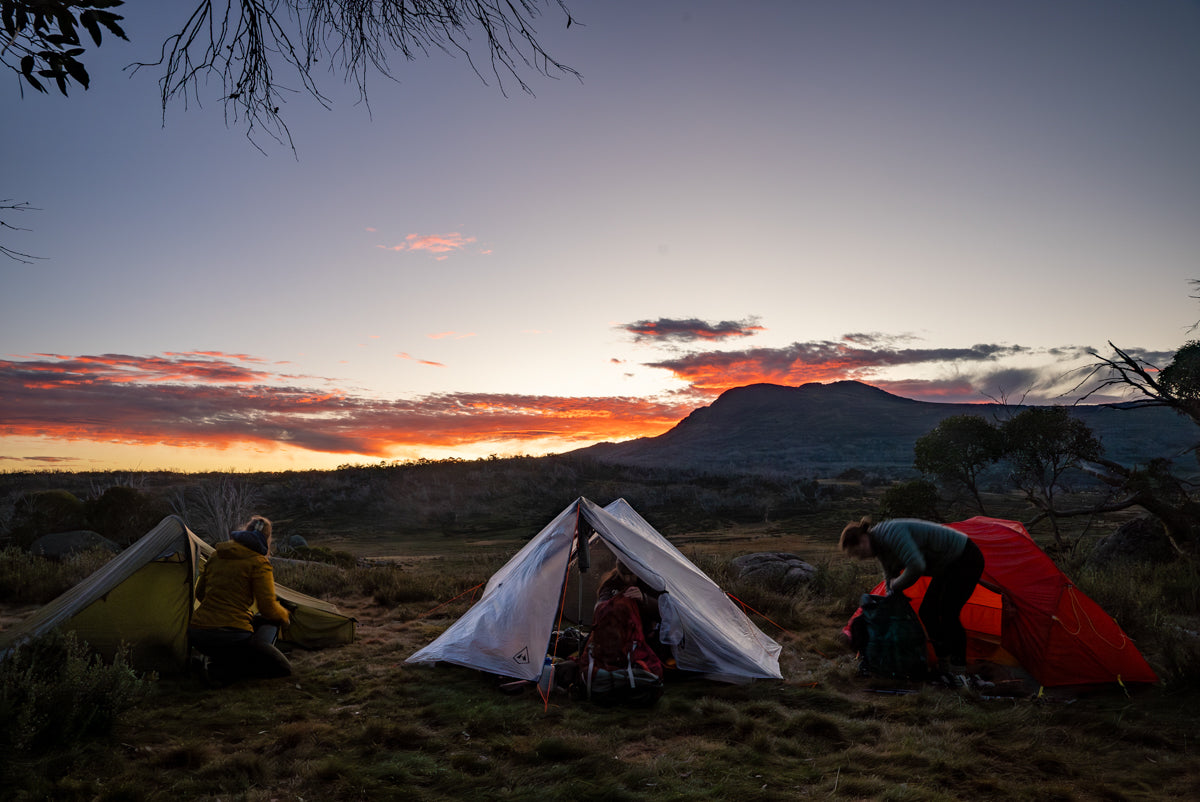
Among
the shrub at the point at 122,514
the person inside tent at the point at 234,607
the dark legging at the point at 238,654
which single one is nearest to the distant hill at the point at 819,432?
the shrub at the point at 122,514

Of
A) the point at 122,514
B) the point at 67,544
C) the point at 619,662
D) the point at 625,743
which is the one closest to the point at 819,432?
the point at 122,514

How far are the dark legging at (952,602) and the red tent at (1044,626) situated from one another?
0.48m

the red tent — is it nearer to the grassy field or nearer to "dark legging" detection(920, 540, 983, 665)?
the grassy field

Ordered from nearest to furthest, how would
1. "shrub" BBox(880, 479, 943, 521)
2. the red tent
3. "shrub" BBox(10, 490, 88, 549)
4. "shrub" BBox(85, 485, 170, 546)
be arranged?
the red tent → "shrub" BBox(880, 479, 943, 521) → "shrub" BBox(10, 490, 88, 549) → "shrub" BBox(85, 485, 170, 546)

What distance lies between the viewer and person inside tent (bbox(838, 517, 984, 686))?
22.0 feet

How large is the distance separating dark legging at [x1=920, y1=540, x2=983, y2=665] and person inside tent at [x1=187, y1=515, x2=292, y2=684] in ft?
21.4

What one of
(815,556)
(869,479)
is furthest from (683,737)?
(869,479)

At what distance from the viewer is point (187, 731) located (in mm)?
5402

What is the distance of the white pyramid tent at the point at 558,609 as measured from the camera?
7.06 meters

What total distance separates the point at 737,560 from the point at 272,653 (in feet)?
28.6

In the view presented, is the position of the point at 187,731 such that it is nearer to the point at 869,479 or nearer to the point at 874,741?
the point at 874,741

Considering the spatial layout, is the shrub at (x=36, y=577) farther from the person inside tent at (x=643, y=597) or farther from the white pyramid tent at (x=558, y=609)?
the person inside tent at (x=643, y=597)

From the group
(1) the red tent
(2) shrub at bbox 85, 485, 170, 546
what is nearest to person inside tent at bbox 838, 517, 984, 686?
(1) the red tent

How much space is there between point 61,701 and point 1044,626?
8372 mm
